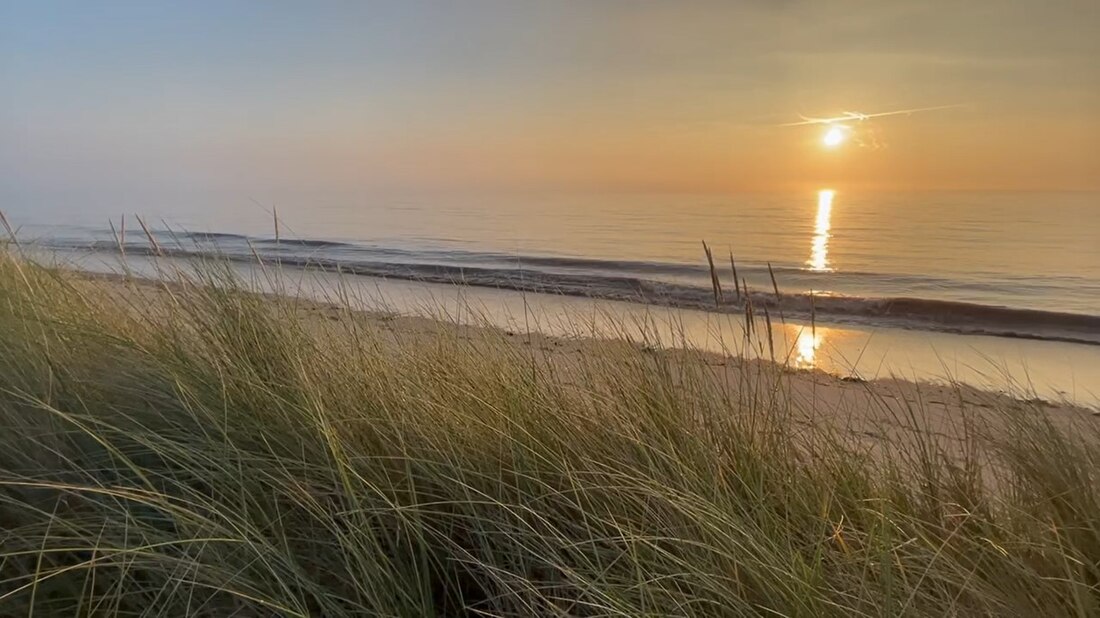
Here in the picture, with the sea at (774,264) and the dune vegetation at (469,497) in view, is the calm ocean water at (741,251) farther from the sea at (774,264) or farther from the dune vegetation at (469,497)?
the dune vegetation at (469,497)

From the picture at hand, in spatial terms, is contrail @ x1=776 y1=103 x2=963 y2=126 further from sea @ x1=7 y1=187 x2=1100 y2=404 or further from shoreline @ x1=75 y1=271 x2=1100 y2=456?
shoreline @ x1=75 y1=271 x2=1100 y2=456

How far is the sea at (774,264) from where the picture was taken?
6.89 metres

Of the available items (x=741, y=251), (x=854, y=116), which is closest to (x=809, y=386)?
(x=854, y=116)

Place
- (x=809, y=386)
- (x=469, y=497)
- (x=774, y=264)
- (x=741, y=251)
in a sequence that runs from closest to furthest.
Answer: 1. (x=469, y=497)
2. (x=809, y=386)
3. (x=774, y=264)
4. (x=741, y=251)

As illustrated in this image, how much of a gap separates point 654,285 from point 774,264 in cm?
368

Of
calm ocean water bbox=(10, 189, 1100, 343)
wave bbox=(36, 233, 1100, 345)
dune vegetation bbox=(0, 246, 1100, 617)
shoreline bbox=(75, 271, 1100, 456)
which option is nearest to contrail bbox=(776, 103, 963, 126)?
calm ocean water bbox=(10, 189, 1100, 343)

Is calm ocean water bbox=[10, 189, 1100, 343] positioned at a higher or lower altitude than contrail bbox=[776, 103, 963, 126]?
lower

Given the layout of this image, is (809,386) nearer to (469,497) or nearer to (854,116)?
(469,497)

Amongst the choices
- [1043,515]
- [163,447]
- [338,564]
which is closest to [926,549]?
[1043,515]

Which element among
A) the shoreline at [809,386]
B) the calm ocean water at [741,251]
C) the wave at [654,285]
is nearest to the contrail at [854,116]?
the calm ocean water at [741,251]

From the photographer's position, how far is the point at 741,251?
16500mm

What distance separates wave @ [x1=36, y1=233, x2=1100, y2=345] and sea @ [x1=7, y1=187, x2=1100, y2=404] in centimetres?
5

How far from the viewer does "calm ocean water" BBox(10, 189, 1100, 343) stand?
32.8ft

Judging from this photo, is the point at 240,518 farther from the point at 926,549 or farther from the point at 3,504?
the point at 926,549
